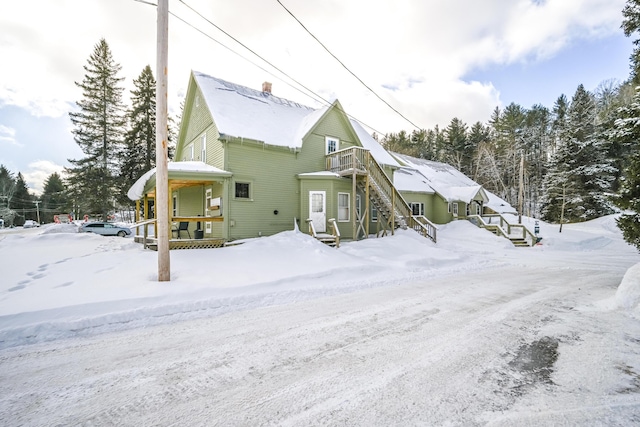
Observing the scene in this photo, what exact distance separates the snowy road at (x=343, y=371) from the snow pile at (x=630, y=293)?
1.34 feet

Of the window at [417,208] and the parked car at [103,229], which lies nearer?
the window at [417,208]

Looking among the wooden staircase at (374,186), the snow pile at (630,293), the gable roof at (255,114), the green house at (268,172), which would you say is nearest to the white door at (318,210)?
the green house at (268,172)

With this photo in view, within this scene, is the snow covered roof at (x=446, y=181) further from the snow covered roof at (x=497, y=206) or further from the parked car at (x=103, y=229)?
the parked car at (x=103, y=229)

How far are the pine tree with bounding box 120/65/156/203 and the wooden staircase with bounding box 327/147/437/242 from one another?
72.4 feet

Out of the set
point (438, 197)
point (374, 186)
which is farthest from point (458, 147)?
point (374, 186)

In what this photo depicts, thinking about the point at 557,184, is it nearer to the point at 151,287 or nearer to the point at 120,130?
the point at 151,287

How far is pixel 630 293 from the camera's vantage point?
17.2 ft

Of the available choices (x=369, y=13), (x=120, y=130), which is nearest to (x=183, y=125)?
(x=369, y=13)

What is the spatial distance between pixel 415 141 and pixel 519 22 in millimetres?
42665

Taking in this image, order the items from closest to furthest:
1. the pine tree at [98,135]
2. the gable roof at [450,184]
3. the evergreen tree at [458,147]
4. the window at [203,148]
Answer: the window at [203,148]
the gable roof at [450,184]
the pine tree at [98,135]
the evergreen tree at [458,147]

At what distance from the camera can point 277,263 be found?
8.82m

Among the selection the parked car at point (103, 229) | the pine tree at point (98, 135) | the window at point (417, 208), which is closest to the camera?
the window at point (417, 208)

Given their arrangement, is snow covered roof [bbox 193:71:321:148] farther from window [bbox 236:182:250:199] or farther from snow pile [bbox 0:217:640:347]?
snow pile [bbox 0:217:640:347]

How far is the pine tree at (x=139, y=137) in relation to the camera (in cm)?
2828
